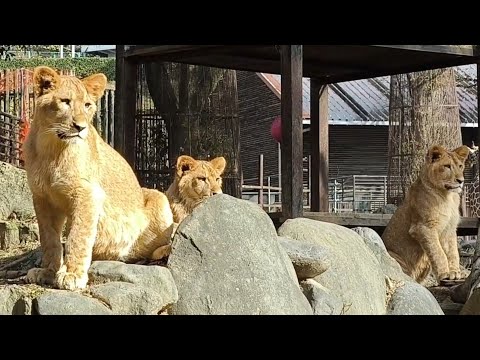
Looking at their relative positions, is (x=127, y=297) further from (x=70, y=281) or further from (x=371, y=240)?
(x=371, y=240)

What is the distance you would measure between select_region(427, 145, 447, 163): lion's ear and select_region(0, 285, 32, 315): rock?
635cm

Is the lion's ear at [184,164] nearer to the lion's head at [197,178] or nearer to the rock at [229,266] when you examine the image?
the lion's head at [197,178]

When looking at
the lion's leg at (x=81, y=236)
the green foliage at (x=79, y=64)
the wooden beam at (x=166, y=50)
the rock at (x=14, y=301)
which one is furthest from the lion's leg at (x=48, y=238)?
the green foliage at (x=79, y=64)

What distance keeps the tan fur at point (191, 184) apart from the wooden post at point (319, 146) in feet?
17.6

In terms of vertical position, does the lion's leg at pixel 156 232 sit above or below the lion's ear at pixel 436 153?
below

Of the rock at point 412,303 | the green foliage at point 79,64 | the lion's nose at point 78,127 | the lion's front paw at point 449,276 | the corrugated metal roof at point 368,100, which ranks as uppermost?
the green foliage at point 79,64

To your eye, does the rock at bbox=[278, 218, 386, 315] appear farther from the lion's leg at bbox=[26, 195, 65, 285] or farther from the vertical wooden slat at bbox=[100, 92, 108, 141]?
the vertical wooden slat at bbox=[100, 92, 108, 141]

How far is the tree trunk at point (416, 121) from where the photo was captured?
14500 mm

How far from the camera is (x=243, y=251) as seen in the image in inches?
244

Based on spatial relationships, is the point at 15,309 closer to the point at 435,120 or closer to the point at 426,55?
the point at 426,55

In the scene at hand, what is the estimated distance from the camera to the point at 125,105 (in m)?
10.8

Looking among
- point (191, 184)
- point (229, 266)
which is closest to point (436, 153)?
point (191, 184)

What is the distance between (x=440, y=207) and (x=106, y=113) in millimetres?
9370
